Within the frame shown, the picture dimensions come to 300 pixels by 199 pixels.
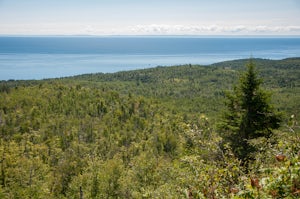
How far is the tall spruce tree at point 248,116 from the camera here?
45.8 ft

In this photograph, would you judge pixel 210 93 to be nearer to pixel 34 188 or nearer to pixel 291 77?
pixel 291 77

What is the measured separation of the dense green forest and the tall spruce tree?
15.2 inches

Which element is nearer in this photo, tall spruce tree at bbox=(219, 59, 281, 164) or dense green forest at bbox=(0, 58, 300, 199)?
dense green forest at bbox=(0, 58, 300, 199)

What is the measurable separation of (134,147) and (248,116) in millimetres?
52033

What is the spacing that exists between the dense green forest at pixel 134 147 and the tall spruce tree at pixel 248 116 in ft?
1.27

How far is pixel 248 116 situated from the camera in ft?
46.1

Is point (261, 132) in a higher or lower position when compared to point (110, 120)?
higher

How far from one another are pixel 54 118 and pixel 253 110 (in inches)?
2837

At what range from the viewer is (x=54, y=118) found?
3145 inches

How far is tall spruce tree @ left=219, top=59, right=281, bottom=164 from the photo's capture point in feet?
45.8

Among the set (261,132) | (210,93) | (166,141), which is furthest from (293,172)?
(210,93)

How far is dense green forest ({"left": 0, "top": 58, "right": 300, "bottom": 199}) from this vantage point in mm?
5684

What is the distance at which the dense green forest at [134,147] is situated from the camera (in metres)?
5.68

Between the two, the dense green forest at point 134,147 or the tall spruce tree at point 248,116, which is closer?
the dense green forest at point 134,147
